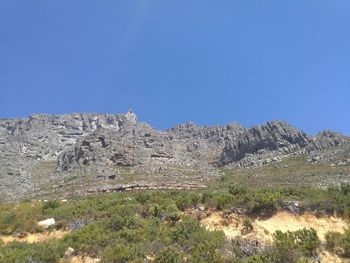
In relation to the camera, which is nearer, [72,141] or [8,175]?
[8,175]

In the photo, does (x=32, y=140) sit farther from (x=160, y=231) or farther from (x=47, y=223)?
(x=160, y=231)

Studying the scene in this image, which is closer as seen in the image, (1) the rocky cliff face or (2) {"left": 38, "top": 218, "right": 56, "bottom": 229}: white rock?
(2) {"left": 38, "top": 218, "right": 56, "bottom": 229}: white rock

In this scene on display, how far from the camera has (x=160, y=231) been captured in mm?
20656

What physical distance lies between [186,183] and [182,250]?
44.7m

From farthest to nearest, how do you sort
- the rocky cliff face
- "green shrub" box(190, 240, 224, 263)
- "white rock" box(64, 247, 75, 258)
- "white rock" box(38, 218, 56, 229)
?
the rocky cliff face, "white rock" box(38, 218, 56, 229), "white rock" box(64, 247, 75, 258), "green shrub" box(190, 240, 224, 263)

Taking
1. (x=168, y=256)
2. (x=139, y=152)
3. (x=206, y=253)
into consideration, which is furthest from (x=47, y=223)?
(x=139, y=152)

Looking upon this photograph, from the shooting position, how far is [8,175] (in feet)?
287

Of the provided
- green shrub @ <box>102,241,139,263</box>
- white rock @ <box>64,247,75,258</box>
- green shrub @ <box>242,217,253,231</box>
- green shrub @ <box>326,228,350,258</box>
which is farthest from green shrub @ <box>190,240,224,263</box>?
green shrub @ <box>326,228,350,258</box>

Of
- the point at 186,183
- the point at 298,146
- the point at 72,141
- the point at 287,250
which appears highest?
the point at 72,141

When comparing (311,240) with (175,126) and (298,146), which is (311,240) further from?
(175,126)

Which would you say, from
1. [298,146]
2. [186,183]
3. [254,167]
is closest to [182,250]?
[186,183]

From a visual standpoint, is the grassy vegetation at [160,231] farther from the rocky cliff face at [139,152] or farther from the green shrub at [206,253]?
the rocky cliff face at [139,152]

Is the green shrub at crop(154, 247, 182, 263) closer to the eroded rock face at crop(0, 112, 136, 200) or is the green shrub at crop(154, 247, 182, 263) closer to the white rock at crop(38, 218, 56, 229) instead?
the white rock at crop(38, 218, 56, 229)

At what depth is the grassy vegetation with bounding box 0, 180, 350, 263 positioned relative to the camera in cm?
1797
